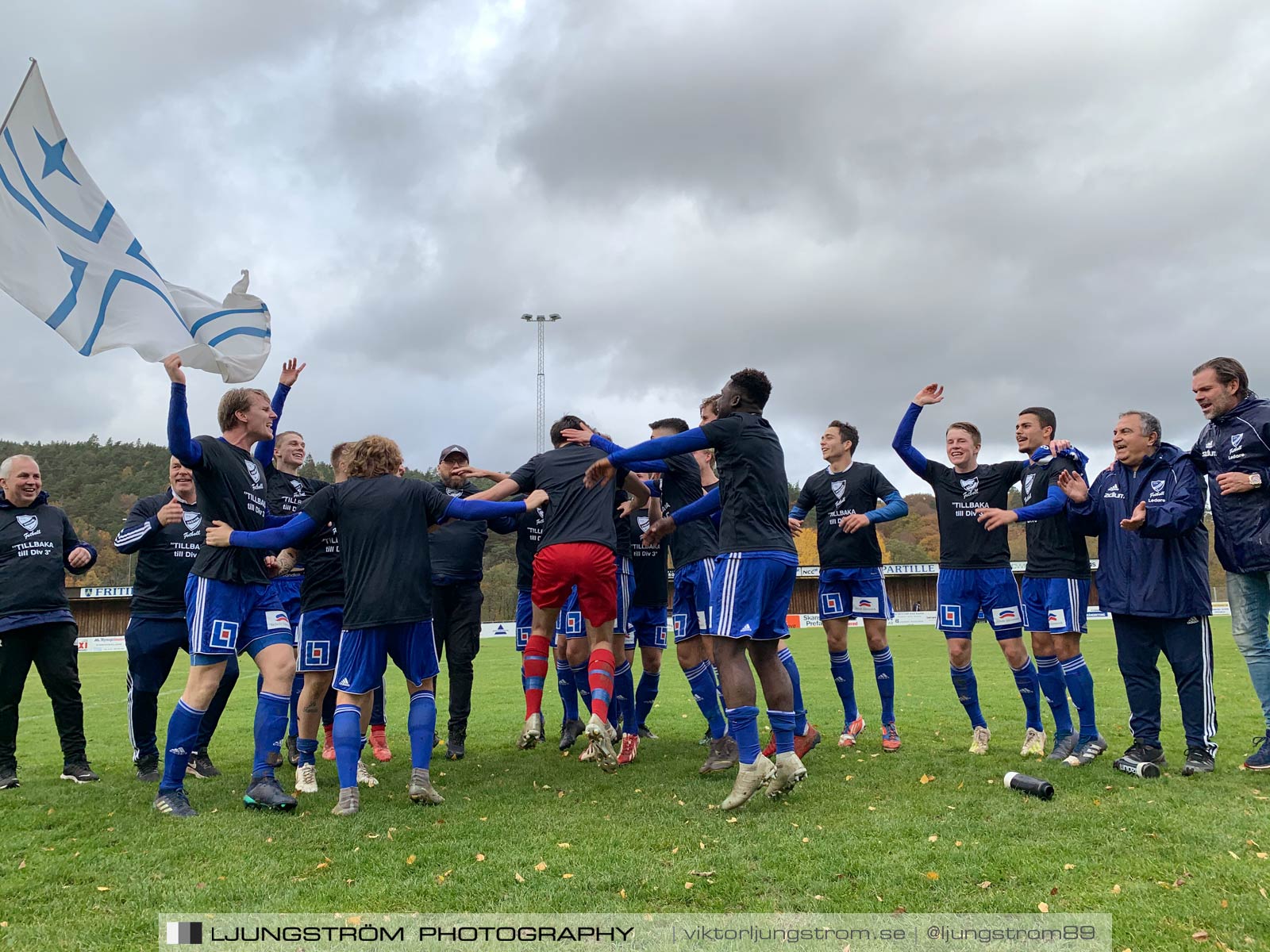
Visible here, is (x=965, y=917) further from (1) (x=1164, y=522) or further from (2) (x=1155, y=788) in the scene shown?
(1) (x=1164, y=522)

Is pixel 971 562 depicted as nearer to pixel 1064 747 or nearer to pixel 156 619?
pixel 1064 747

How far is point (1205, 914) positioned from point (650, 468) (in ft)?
15.5

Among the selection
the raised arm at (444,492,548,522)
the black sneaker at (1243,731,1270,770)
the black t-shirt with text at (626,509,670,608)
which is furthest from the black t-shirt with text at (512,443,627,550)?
the black sneaker at (1243,731,1270,770)

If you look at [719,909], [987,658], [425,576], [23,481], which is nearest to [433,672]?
[425,576]

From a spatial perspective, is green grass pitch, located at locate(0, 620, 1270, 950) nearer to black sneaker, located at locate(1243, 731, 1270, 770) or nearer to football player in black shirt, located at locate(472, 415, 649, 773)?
black sneaker, located at locate(1243, 731, 1270, 770)

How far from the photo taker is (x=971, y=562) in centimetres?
762

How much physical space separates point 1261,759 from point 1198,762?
0.47m

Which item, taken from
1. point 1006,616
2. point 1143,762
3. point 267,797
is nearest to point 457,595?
point 267,797

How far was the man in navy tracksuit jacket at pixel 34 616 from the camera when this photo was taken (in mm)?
7246

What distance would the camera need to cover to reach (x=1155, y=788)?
5680mm

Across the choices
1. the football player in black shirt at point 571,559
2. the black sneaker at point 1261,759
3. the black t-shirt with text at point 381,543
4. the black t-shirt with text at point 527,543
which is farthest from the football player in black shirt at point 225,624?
the black sneaker at point 1261,759

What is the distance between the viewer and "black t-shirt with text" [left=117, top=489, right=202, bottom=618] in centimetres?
743

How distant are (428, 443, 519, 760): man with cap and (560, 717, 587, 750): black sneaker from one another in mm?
949

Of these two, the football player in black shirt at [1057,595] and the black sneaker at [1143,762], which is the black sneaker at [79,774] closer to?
the football player in black shirt at [1057,595]
